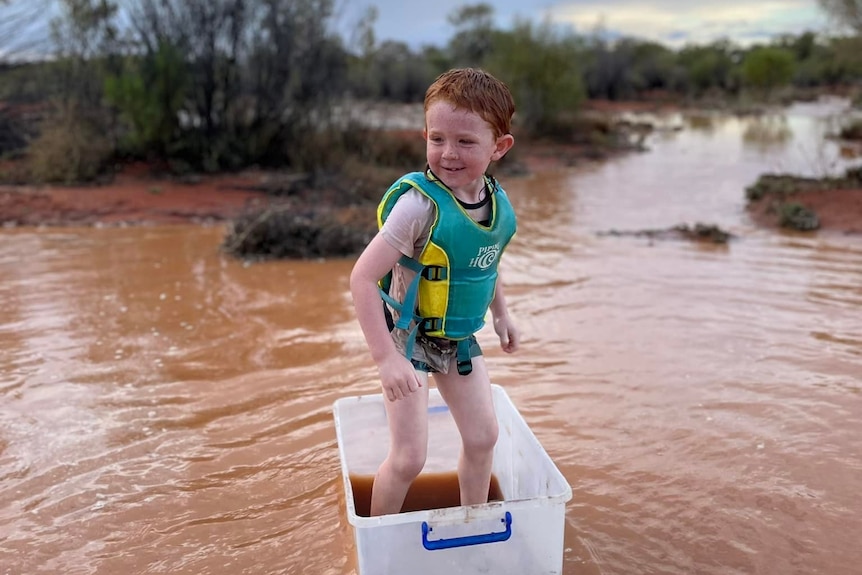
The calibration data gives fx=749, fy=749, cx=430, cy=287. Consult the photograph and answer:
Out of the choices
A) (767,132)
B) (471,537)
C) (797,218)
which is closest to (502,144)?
(471,537)

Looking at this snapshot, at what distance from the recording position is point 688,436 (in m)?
3.18

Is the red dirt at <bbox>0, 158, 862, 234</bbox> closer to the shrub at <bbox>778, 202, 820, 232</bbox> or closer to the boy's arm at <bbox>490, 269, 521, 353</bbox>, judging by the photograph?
the shrub at <bbox>778, 202, 820, 232</bbox>

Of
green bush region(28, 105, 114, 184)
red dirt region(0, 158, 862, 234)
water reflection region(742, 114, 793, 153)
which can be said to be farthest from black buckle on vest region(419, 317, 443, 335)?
water reflection region(742, 114, 793, 153)

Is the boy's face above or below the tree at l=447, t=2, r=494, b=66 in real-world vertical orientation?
below

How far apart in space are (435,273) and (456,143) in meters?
0.36

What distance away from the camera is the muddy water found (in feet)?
8.07

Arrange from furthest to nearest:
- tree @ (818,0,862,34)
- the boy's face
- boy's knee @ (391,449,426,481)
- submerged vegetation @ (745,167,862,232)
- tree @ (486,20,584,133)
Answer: tree @ (486,20,584,133) < tree @ (818,0,862,34) < submerged vegetation @ (745,167,862,232) < boy's knee @ (391,449,426,481) < the boy's face

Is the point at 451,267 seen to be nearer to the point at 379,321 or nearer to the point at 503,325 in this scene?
the point at 379,321

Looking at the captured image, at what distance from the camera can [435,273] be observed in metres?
2.07

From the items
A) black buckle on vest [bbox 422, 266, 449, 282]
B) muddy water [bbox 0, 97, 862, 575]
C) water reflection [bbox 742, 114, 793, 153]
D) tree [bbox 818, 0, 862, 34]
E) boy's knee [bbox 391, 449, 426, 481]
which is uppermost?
tree [bbox 818, 0, 862, 34]

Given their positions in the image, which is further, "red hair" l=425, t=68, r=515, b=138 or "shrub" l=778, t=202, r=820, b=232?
"shrub" l=778, t=202, r=820, b=232

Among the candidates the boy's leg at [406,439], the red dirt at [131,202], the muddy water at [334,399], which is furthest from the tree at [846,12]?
the boy's leg at [406,439]

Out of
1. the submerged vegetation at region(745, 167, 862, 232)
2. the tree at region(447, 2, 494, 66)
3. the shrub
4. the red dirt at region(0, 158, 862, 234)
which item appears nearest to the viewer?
the shrub

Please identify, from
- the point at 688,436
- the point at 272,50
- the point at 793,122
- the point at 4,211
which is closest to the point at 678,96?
the point at 793,122
